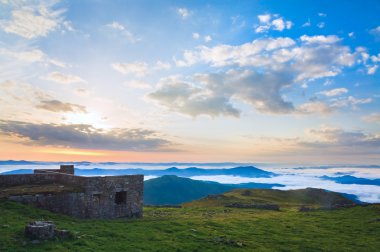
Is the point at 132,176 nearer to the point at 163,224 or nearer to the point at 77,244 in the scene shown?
the point at 163,224

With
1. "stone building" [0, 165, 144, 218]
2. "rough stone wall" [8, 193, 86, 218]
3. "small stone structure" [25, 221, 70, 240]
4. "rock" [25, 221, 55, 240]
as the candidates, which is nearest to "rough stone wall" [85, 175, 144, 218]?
"stone building" [0, 165, 144, 218]

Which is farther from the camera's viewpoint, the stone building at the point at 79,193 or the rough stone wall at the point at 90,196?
the rough stone wall at the point at 90,196

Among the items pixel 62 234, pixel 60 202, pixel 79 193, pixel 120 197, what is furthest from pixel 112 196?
pixel 62 234

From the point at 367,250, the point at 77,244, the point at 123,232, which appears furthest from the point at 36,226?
the point at 367,250

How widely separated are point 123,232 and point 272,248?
11.6 metres

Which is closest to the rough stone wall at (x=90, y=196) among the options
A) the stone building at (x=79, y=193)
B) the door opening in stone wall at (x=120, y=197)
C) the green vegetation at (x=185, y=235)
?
the stone building at (x=79, y=193)

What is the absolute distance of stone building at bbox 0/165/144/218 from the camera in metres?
25.7

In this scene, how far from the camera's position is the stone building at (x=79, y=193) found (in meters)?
25.7

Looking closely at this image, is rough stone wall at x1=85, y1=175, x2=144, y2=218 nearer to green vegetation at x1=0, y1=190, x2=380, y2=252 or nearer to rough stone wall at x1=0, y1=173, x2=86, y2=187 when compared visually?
rough stone wall at x1=0, y1=173, x2=86, y2=187

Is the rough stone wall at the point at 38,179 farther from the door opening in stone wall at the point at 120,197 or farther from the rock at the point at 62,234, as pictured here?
the rock at the point at 62,234

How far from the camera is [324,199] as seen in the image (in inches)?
3477

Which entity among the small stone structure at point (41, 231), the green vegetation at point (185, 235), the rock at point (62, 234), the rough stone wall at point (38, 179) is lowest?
the green vegetation at point (185, 235)

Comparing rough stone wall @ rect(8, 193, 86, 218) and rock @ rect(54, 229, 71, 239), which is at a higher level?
rough stone wall @ rect(8, 193, 86, 218)

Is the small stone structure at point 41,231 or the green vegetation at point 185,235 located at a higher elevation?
the small stone structure at point 41,231
